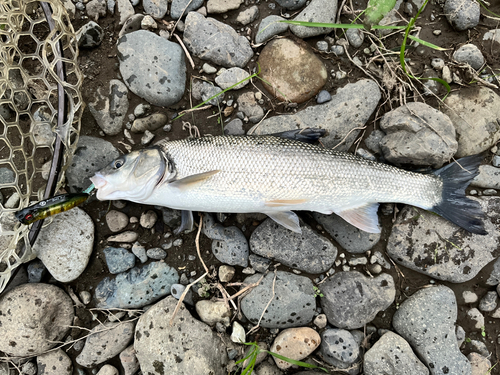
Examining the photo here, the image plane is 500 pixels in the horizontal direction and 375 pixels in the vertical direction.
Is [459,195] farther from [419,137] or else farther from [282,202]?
[282,202]

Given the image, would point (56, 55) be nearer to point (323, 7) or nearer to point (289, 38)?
point (289, 38)

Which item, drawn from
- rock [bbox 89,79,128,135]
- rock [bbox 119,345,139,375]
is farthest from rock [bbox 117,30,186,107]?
rock [bbox 119,345,139,375]

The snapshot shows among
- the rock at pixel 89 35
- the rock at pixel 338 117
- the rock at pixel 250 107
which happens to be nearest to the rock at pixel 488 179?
the rock at pixel 338 117

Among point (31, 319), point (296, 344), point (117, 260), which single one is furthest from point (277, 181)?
point (31, 319)

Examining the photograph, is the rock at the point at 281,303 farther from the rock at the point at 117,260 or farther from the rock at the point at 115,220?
the rock at the point at 115,220

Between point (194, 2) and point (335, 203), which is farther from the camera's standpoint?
point (194, 2)

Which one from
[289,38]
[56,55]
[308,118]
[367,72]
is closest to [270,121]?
[308,118]
